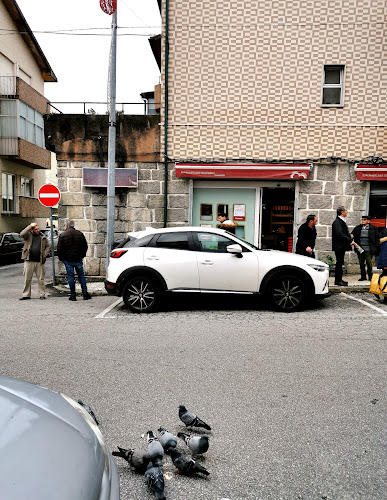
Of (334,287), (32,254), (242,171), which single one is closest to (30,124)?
(32,254)

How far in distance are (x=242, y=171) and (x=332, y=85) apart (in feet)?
11.0

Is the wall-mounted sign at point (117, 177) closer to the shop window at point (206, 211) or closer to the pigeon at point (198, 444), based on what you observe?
the shop window at point (206, 211)

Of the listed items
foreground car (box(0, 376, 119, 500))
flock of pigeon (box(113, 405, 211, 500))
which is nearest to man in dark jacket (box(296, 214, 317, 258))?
flock of pigeon (box(113, 405, 211, 500))

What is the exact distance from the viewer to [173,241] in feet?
26.1

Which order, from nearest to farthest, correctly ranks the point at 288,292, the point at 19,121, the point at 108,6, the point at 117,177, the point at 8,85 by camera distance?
1. the point at 288,292
2. the point at 108,6
3. the point at 117,177
4. the point at 19,121
5. the point at 8,85

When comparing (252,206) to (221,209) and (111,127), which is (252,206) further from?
(111,127)

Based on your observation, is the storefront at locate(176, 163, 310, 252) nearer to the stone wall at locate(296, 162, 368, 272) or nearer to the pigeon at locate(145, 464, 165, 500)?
the stone wall at locate(296, 162, 368, 272)

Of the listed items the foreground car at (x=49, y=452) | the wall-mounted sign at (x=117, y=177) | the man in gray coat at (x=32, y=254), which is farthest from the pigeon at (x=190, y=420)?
the wall-mounted sign at (x=117, y=177)

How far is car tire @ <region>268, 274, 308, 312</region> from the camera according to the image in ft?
25.1

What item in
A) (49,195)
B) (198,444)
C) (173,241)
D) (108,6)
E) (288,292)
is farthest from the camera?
(49,195)

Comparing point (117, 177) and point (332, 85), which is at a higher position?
point (332, 85)

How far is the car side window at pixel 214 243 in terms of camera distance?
7.84m

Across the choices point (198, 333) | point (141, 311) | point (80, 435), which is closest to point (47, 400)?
point (80, 435)

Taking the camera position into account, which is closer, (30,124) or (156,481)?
(156,481)
